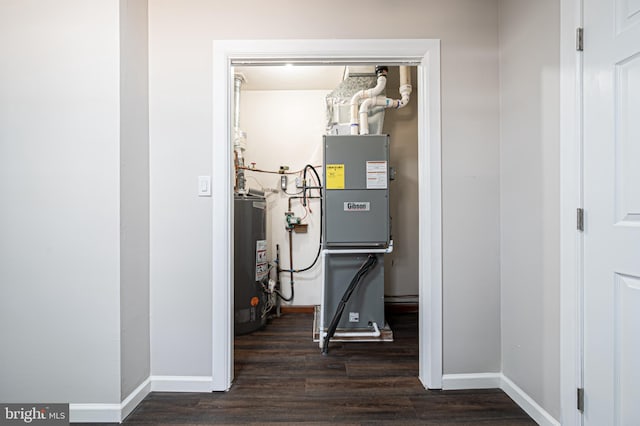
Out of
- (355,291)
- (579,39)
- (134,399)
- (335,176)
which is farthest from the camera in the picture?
(355,291)

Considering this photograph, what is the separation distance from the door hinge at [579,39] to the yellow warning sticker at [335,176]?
4.66ft

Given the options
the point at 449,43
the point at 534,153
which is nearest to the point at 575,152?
the point at 534,153

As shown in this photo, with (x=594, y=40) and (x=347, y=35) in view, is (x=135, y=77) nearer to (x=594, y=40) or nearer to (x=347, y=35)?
(x=347, y=35)

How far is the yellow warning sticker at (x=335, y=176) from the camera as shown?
2.21 meters

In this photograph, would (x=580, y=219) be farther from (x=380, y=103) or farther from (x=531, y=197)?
(x=380, y=103)

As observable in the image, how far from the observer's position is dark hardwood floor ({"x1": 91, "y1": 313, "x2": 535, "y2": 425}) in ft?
4.54

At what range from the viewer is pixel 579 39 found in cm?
113

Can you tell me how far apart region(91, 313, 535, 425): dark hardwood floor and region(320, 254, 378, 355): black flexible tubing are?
0.47 ft

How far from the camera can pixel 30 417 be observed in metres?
1.31

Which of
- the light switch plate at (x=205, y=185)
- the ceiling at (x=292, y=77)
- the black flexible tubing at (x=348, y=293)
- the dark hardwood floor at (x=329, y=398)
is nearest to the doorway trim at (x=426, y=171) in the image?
the light switch plate at (x=205, y=185)

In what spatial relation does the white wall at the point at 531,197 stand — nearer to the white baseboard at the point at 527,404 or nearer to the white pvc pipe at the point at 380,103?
the white baseboard at the point at 527,404

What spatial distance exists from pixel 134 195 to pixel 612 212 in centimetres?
213

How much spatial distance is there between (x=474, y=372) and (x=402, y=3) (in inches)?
86.8

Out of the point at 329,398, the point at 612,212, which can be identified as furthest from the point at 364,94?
the point at 329,398
